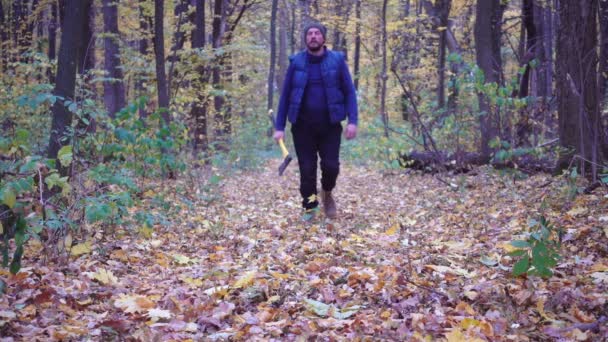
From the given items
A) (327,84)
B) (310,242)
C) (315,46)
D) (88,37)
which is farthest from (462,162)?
(88,37)

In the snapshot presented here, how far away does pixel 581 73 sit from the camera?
593cm

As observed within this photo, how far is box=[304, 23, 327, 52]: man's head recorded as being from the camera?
6.48 metres

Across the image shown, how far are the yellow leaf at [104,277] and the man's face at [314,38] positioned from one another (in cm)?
368

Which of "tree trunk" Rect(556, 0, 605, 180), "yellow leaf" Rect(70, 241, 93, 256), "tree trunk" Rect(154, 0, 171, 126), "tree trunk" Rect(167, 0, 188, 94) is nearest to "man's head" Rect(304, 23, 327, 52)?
"tree trunk" Rect(556, 0, 605, 180)

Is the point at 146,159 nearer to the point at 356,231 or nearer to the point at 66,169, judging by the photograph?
the point at 66,169

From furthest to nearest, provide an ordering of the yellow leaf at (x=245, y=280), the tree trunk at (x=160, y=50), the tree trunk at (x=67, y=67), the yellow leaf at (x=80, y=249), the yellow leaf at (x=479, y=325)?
1. the tree trunk at (x=160, y=50)
2. the tree trunk at (x=67, y=67)
3. the yellow leaf at (x=80, y=249)
4. the yellow leaf at (x=245, y=280)
5. the yellow leaf at (x=479, y=325)

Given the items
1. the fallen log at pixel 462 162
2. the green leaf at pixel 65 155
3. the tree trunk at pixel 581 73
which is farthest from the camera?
the fallen log at pixel 462 162

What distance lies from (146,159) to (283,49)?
26.1 metres

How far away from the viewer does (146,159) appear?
6.45 m

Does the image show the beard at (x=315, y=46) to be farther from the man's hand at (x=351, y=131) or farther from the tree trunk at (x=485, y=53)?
the tree trunk at (x=485, y=53)

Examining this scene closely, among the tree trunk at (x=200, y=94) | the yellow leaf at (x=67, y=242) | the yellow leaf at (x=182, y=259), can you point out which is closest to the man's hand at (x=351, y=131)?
the yellow leaf at (x=182, y=259)

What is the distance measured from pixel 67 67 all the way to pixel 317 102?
8.64 ft

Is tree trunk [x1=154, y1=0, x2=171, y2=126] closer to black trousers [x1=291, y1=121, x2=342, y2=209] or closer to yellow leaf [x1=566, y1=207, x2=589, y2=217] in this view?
black trousers [x1=291, y1=121, x2=342, y2=209]

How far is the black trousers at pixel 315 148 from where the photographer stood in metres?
6.69
